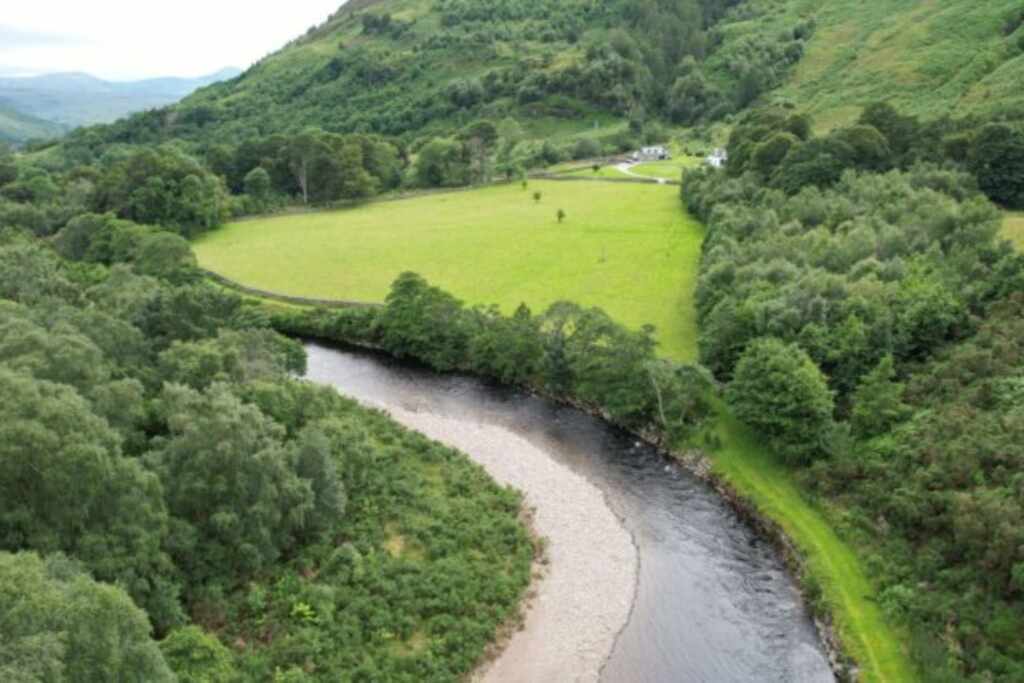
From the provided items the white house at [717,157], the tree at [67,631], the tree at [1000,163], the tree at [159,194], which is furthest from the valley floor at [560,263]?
the tree at [1000,163]

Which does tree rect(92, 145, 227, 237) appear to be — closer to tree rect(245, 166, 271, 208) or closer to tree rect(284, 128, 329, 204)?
tree rect(245, 166, 271, 208)

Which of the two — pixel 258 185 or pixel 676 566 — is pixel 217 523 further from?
pixel 258 185

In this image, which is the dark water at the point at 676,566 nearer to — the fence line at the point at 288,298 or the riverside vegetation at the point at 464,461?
the riverside vegetation at the point at 464,461

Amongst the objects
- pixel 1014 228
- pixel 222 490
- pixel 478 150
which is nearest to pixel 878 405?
pixel 1014 228

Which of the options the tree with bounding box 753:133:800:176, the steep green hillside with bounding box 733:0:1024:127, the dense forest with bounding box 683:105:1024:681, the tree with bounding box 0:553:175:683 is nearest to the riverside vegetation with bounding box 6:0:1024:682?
the tree with bounding box 0:553:175:683

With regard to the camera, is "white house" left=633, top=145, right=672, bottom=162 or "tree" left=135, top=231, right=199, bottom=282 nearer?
"tree" left=135, top=231, right=199, bottom=282

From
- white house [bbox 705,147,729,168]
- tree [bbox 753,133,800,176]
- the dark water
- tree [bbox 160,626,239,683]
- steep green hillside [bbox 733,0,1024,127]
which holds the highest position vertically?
steep green hillside [bbox 733,0,1024,127]
